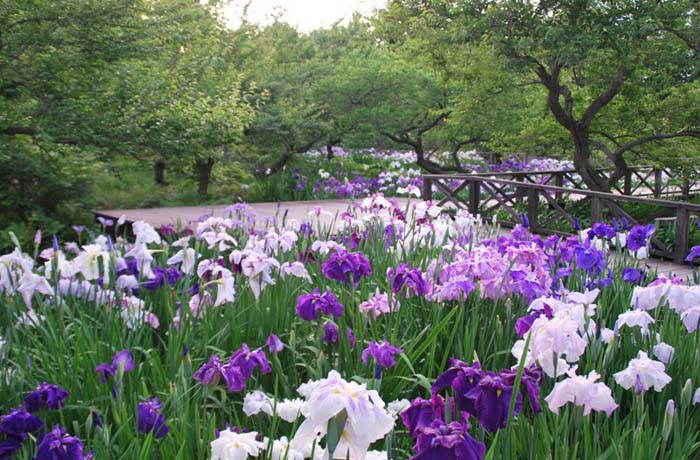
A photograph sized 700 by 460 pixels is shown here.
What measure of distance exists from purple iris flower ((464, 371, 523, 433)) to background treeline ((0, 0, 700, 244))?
547 cm

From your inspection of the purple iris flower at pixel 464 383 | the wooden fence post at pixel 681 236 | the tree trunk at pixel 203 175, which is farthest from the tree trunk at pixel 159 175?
the purple iris flower at pixel 464 383

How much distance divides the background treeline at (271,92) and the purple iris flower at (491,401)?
17.9 feet

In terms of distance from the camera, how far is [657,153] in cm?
962

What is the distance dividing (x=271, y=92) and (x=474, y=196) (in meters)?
4.36

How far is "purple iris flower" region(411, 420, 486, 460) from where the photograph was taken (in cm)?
113

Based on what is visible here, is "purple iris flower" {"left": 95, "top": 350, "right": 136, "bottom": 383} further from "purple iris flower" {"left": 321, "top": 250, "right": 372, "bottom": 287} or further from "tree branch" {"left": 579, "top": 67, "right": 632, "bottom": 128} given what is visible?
"tree branch" {"left": 579, "top": 67, "right": 632, "bottom": 128}

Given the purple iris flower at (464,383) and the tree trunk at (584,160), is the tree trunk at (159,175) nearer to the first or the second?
the tree trunk at (584,160)

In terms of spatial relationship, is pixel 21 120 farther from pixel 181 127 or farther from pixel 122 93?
pixel 181 127

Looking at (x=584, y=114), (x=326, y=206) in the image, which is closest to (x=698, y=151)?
(x=584, y=114)

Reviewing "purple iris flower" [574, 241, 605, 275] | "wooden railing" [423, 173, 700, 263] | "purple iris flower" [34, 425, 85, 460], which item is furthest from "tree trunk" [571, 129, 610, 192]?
"purple iris flower" [34, 425, 85, 460]

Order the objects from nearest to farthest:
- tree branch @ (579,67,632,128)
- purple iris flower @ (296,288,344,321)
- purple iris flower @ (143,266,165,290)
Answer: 1. purple iris flower @ (296,288,344,321)
2. purple iris flower @ (143,266,165,290)
3. tree branch @ (579,67,632,128)

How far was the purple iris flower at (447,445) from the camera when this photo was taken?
3.72 ft

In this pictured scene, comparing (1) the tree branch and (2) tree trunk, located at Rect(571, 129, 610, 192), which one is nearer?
(1) the tree branch

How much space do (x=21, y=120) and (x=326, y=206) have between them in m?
4.90
